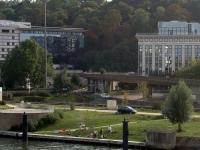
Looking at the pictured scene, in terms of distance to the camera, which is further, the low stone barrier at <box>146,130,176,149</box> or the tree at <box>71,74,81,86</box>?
the tree at <box>71,74,81,86</box>

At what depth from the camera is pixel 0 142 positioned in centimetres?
6638

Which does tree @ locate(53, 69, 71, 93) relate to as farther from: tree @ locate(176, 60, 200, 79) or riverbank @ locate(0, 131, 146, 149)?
riverbank @ locate(0, 131, 146, 149)

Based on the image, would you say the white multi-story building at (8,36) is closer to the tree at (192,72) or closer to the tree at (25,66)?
the tree at (25,66)

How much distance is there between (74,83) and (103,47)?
59.4 metres

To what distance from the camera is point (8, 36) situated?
188500mm

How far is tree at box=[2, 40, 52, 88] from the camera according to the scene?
4914 inches

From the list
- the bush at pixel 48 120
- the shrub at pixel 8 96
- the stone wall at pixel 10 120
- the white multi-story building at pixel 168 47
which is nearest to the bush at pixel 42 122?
the bush at pixel 48 120

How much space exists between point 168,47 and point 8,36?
4816 cm

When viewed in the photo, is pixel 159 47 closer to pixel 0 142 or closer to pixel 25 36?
pixel 25 36

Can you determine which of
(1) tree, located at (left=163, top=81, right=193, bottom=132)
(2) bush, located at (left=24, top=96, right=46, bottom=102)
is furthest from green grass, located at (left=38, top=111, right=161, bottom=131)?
(2) bush, located at (left=24, top=96, right=46, bottom=102)

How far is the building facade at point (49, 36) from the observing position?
188 m

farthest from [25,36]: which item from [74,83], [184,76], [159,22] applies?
[184,76]

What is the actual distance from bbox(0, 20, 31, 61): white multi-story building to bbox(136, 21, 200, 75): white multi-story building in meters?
37.6

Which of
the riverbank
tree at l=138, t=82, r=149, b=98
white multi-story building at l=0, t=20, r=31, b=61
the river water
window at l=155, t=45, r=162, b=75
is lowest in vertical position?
the river water
